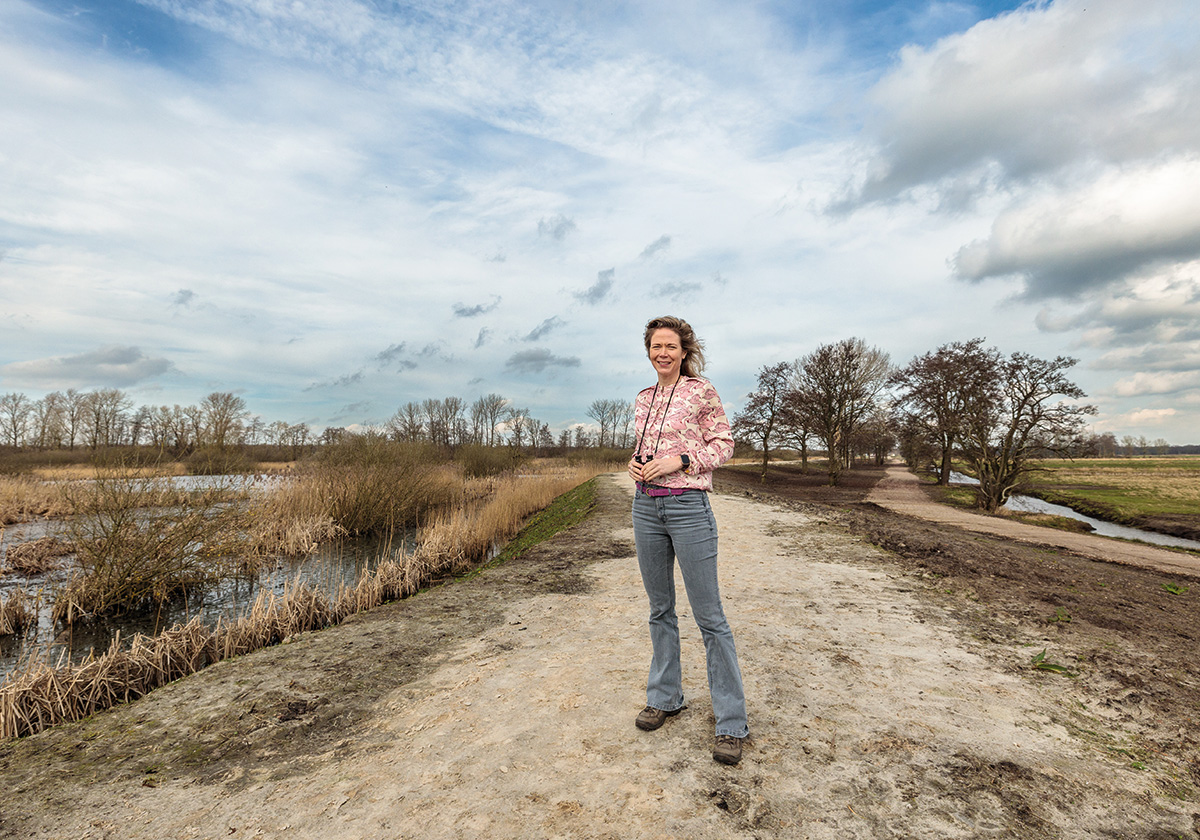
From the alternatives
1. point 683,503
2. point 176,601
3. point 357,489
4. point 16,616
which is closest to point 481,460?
point 357,489

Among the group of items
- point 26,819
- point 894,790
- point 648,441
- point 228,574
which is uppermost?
point 648,441

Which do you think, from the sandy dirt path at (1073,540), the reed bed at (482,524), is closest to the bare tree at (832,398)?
the sandy dirt path at (1073,540)

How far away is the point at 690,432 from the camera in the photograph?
2695 millimetres

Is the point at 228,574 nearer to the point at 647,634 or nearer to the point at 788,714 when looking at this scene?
the point at 647,634

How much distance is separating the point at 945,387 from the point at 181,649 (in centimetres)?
2954

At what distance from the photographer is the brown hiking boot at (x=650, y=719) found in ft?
9.45

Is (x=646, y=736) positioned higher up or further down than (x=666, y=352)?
further down

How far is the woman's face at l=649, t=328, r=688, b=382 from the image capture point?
2.78 meters

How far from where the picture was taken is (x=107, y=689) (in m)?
3.97

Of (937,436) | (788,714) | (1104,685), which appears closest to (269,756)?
(788,714)

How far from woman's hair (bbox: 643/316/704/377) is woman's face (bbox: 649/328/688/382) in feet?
0.11

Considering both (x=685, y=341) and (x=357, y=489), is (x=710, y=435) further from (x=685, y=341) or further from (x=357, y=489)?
(x=357, y=489)

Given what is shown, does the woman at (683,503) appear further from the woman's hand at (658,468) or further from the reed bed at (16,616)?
the reed bed at (16,616)

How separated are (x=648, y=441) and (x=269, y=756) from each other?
272 centimetres
